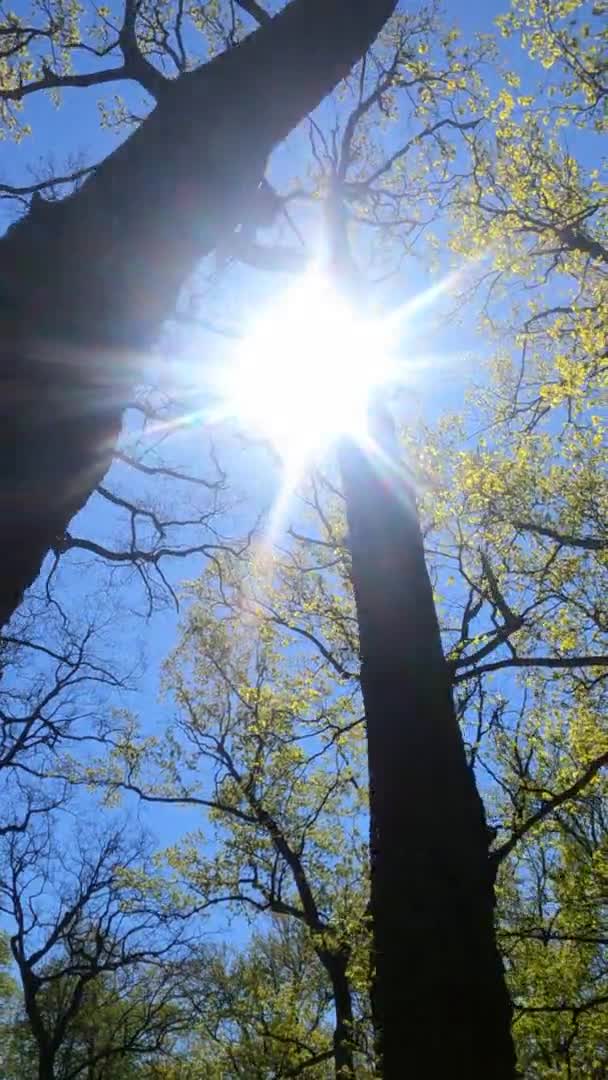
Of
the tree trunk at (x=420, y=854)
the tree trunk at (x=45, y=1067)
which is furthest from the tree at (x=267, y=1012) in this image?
the tree trunk at (x=420, y=854)

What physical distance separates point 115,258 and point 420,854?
2280 millimetres

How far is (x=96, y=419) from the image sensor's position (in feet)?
7.91

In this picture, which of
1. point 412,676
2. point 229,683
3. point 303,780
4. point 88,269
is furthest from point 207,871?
point 88,269

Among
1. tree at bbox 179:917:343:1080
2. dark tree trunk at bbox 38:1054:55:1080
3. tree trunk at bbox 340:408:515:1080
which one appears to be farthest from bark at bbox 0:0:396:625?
dark tree trunk at bbox 38:1054:55:1080

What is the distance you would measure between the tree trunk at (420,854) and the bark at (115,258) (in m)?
1.38

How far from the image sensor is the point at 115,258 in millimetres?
2510

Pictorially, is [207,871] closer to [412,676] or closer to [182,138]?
[412,676]

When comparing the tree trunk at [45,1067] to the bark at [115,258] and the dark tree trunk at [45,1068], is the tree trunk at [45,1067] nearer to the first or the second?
the dark tree trunk at [45,1068]

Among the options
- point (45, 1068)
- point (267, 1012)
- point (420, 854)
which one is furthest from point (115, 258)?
point (45, 1068)

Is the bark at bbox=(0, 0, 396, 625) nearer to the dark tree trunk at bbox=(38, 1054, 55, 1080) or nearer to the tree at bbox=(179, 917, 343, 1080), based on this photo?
the tree at bbox=(179, 917, 343, 1080)

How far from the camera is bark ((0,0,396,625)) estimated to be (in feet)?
7.26

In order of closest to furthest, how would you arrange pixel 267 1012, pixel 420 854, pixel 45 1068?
1. pixel 420 854
2. pixel 267 1012
3. pixel 45 1068

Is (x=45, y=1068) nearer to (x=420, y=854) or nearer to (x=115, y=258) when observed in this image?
(x=420, y=854)

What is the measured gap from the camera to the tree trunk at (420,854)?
1.98 meters
